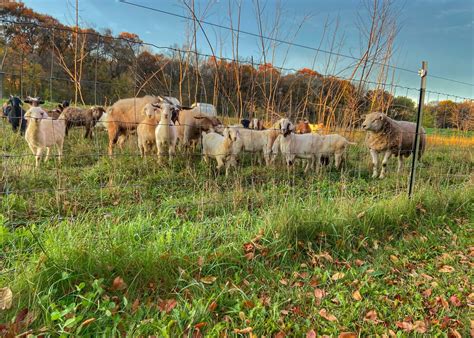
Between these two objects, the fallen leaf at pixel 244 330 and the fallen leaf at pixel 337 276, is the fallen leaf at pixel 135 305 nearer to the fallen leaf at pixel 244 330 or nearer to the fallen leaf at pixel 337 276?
the fallen leaf at pixel 244 330

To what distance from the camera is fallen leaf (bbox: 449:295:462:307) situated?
2607mm

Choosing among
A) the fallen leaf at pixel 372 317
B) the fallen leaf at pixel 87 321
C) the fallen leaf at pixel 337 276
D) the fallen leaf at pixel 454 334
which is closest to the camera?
the fallen leaf at pixel 87 321

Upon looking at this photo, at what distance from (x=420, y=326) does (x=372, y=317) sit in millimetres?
338

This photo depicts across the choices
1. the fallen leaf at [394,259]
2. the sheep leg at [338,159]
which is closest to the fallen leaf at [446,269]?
the fallen leaf at [394,259]

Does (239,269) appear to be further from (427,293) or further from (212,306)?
(427,293)

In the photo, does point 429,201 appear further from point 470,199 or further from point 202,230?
point 202,230

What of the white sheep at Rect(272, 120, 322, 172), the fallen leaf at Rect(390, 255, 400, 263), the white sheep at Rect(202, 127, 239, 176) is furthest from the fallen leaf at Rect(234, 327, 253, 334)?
the white sheep at Rect(272, 120, 322, 172)

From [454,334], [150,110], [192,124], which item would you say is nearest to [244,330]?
[454,334]

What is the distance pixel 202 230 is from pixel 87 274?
1.18 meters

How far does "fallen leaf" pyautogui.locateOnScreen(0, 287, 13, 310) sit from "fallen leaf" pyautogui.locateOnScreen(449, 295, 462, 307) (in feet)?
11.3

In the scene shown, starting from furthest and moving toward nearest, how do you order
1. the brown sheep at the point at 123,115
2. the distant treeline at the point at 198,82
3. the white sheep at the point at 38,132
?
1. the brown sheep at the point at 123,115
2. the white sheep at the point at 38,132
3. the distant treeline at the point at 198,82

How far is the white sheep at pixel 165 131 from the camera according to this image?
710 cm

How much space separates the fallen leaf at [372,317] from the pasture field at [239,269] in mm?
12

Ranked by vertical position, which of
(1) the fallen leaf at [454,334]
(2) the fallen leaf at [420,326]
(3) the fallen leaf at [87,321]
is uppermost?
(3) the fallen leaf at [87,321]
